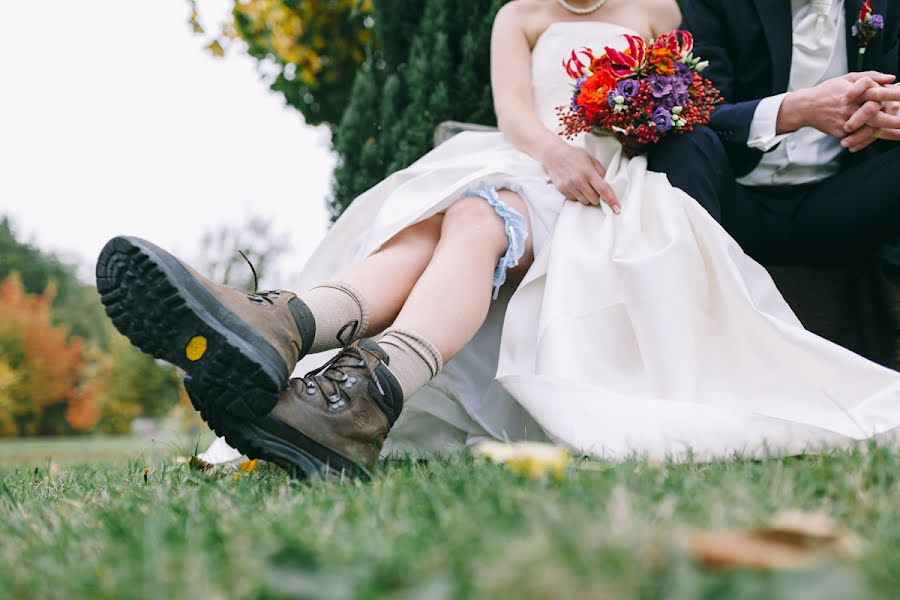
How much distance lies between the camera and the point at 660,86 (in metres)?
1.88

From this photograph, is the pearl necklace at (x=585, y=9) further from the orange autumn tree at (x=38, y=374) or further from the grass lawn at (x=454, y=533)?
the orange autumn tree at (x=38, y=374)

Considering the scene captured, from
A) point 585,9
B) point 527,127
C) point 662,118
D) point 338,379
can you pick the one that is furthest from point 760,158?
point 338,379

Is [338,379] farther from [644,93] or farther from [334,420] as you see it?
[644,93]

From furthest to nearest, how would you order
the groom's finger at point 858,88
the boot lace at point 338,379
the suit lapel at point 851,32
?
the suit lapel at point 851,32 < the groom's finger at point 858,88 < the boot lace at point 338,379

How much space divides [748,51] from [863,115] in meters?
0.53

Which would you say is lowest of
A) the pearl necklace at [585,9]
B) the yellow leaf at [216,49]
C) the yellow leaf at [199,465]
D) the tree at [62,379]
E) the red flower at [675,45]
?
the tree at [62,379]

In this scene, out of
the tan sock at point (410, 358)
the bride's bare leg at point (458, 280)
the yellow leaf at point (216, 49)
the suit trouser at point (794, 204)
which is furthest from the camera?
the yellow leaf at point (216, 49)

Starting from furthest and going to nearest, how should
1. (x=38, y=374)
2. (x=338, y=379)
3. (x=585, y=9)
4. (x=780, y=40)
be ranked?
(x=38, y=374)
(x=585, y=9)
(x=780, y=40)
(x=338, y=379)

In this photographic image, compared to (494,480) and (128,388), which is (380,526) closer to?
(494,480)

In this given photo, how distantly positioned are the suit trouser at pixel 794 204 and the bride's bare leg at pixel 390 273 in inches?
25.5

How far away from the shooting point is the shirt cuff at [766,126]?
6.37ft

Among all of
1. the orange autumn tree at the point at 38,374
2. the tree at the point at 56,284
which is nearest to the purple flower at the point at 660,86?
the orange autumn tree at the point at 38,374

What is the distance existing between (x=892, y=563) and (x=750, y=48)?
1.91 metres

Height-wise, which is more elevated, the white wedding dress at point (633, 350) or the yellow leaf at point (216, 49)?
the yellow leaf at point (216, 49)
